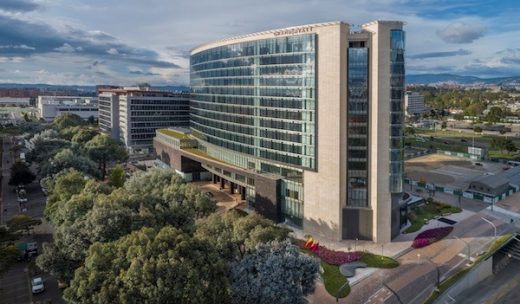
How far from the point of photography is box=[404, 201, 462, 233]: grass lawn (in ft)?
236

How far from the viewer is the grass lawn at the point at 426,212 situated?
7200cm

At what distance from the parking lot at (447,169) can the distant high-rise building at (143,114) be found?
86006mm

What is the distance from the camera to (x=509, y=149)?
135125mm

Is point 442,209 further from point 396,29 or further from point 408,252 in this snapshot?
point 396,29

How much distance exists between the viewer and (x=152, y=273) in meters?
32.3

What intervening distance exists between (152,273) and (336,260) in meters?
31.7

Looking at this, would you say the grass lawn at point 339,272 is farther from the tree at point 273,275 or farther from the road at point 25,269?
the road at point 25,269

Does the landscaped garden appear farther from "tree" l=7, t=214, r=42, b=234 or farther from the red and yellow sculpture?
"tree" l=7, t=214, r=42, b=234

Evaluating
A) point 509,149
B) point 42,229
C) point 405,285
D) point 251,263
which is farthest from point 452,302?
point 509,149

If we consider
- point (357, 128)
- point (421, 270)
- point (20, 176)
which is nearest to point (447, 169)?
point (357, 128)

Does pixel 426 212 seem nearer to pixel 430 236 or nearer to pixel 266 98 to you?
pixel 430 236

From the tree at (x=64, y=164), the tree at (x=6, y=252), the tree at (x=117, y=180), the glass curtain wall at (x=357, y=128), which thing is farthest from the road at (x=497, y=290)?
the tree at (x=64, y=164)

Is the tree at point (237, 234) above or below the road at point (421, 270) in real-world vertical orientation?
above

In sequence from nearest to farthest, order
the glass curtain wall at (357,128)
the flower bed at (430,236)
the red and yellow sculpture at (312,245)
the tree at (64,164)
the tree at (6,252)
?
1. the tree at (6,252)
2. the red and yellow sculpture at (312,245)
3. the flower bed at (430,236)
4. the glass curtain wall at (357,128)
5. the tree at (64,164)
